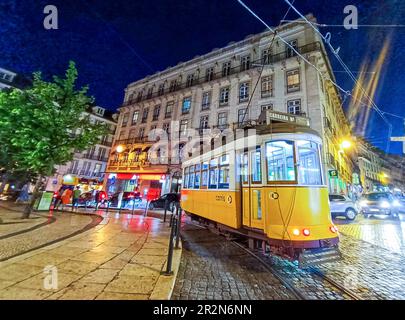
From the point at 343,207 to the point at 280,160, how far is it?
492 inches

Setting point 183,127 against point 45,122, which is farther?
point 183,127

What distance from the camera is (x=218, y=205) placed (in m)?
6.93

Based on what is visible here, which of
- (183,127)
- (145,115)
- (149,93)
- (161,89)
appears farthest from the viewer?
(149,93)

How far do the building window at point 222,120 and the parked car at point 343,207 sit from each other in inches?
477

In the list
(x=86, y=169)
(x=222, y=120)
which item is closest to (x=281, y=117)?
(x=222, y=120)

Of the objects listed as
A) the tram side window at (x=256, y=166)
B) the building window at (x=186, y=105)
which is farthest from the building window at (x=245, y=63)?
the tram side window at (x=256, y=166)

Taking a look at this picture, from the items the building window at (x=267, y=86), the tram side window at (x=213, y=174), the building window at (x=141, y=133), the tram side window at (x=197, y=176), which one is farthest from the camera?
the building window at (x=141, y=133)

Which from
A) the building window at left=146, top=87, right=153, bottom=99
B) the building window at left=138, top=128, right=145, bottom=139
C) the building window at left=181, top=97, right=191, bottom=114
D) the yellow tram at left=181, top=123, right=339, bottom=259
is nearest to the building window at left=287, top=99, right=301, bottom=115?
the building window at left=181, top=97, right=191, bottom=114

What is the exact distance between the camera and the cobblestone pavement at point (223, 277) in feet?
11.6

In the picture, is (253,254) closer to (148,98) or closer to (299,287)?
(299,287)

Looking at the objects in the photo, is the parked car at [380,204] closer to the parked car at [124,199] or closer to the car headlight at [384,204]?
the car headlight at [384,204]

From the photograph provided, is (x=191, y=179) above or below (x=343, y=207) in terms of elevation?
above

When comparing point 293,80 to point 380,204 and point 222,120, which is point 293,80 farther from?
point 380,204
